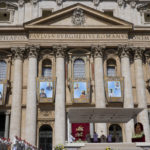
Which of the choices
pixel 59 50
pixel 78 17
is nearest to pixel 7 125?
pixel 59 50

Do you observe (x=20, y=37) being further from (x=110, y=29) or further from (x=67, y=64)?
(x=110, y=29)

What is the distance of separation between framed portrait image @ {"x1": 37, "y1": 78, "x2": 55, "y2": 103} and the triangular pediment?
233 inches

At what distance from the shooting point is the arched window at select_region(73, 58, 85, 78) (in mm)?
30094

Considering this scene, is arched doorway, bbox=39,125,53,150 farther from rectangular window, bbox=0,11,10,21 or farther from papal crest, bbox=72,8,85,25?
rectangular window, bbox=0,11,10,21

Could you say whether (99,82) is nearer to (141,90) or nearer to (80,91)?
(80,91)

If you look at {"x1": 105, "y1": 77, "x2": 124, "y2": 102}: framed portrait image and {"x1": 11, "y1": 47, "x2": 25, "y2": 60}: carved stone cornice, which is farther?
{"x1": 11, "y1": 47, "x2": 25, "y2": 60}: carved stone cornice

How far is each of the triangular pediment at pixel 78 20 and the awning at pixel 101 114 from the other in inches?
494

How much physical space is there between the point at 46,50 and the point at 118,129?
1126 centimetres

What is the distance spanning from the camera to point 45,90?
93.5 ft

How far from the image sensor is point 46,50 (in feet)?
100

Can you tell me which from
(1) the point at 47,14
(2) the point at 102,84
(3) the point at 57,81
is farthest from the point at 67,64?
(1) the point at 47,14

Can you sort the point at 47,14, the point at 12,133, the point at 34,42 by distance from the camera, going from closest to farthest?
the point at 12,133, the point at 34,42, the point at 47,14

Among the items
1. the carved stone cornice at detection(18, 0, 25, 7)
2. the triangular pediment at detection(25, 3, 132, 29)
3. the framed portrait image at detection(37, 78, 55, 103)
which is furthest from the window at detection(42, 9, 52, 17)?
the framed portrait image at detection(37, 78, 55, 103)

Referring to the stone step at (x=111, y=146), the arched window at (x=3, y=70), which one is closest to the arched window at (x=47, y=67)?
the arched window at (x=3, y=70)
